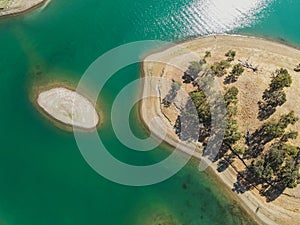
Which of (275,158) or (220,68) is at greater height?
(220,68)

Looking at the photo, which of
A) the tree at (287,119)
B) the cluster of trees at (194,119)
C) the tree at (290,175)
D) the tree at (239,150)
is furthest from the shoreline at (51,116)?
the tree at (290,175)

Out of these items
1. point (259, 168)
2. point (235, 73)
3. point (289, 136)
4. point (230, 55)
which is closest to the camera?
point (259, 168)

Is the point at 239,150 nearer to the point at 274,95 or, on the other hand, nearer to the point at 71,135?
the point at 274,95

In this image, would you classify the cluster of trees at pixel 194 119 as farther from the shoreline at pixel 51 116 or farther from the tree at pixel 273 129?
the shoreline at pixel 51 116

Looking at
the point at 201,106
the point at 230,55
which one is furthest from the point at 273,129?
the point at 230,55

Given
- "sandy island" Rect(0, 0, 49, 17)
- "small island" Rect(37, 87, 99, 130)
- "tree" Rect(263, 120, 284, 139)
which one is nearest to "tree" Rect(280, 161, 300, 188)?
"tree" Rect(263, 120, 284, 139)
